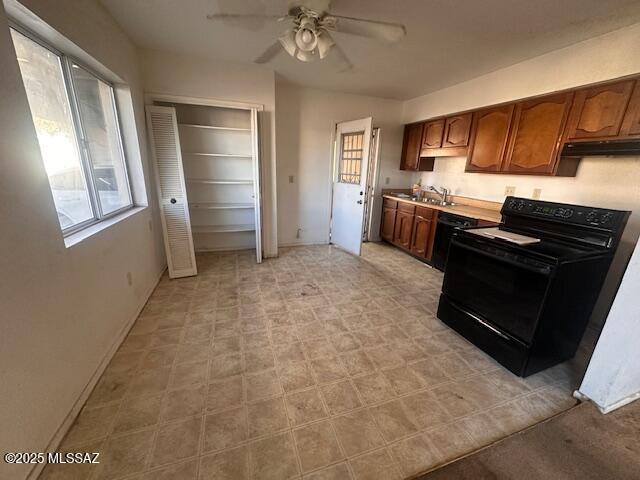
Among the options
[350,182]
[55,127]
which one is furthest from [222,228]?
[55,127]

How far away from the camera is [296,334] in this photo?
7.20ft

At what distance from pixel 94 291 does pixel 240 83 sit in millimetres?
2783

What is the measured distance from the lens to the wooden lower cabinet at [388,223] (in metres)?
4.43

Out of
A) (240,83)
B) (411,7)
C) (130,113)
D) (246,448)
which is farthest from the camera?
(240,83)

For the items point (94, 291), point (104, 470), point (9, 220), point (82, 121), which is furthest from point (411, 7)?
point (104, 470)

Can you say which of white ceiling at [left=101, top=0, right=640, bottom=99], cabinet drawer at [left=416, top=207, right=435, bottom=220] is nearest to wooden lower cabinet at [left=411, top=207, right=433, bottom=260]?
cabinet drawer at [left=416, top=207, right=435, bottom=220]

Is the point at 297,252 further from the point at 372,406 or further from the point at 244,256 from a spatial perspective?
the point at 372,406

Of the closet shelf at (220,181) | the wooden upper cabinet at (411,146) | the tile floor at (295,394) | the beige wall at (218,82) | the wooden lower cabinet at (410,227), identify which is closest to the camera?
the tile floor at (295,394)

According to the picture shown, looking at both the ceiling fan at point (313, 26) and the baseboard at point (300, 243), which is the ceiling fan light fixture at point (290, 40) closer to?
the ceiling fan at point (313, 26)

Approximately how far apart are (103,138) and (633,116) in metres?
4.36

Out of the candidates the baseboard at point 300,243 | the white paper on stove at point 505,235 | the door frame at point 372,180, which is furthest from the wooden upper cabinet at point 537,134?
the baseboard at point 300,243

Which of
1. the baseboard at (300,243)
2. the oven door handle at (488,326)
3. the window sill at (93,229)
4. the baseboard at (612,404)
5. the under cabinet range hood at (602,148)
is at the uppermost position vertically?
the under cabinet range hood at (602,148)

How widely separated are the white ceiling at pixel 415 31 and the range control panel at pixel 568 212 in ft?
4.54

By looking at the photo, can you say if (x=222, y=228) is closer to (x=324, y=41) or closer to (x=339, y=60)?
(x=339, y=60)
